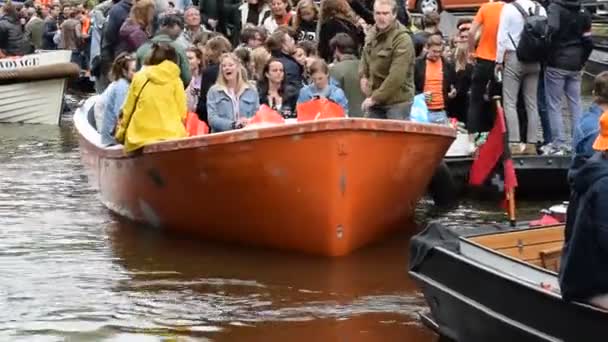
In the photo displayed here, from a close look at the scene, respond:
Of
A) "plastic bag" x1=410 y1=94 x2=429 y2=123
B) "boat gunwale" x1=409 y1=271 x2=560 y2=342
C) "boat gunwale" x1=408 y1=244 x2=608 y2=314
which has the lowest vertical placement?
"boat gunwale" x1=409 y1=271 x2=560 y2=342

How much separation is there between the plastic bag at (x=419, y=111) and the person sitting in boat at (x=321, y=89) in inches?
31.6

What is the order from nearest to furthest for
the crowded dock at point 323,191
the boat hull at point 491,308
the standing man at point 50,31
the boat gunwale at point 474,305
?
the boat hull at point 491,308 → the boat gunwale at point 474,305 → the crowded dock at point 323,191 → the standing man at point 50,31

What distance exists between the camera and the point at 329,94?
1173 centimetres

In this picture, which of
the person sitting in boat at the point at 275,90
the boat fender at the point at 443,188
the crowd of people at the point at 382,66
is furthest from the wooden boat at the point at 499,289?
the person sitting in boat at the point at 275,90

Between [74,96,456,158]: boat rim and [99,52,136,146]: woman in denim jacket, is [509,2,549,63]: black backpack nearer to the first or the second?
[74,96,456,158]: boat rim

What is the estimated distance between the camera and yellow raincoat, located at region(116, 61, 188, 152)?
426 inches

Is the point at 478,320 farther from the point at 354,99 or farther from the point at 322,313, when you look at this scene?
the point at 354,99

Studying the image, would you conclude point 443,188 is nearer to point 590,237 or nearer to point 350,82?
point 350,82

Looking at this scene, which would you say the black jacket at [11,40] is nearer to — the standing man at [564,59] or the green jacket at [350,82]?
the green jacket at [350,82]

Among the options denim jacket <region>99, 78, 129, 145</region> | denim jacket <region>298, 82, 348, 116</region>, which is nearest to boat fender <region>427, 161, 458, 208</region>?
denim jacket <region>298, 82, 348, 116</region>

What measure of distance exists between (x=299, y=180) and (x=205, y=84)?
9.31ft

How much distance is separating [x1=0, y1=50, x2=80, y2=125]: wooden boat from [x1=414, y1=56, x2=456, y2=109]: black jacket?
28.9 ft

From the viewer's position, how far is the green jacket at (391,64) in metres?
11.2

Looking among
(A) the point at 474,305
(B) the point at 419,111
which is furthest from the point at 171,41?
(A) the point at 474,305
